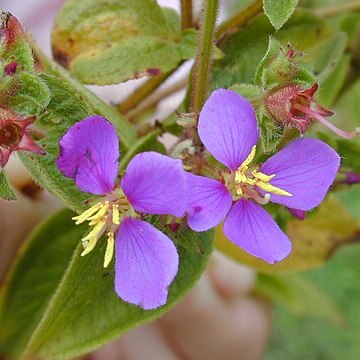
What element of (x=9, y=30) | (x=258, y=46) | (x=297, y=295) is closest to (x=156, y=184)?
(x=9, y=30)

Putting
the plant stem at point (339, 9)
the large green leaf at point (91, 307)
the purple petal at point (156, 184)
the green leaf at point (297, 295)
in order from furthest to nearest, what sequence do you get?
the green leaf at point (297, 295)
the plant stem at point (339, 9)
the large green leaf at point (91, 307)
the purple petal at point (156, 184)

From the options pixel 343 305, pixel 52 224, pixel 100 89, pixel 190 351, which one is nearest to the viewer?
pixel 52 224

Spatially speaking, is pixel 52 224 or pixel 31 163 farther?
pixel 52 224

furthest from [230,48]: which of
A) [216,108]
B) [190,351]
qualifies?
[190,351]

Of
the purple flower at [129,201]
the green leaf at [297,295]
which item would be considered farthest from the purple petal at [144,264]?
the green leaf at [297,295]

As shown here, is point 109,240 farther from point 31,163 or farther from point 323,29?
point 323,29

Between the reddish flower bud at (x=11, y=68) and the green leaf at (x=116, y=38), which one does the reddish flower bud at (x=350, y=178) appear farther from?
the reddish flower bud at (x=11, y=68)

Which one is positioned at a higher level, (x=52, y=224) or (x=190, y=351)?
(x=52, y=224)

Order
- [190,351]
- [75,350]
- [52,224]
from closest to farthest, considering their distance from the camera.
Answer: [75,350] < [52,224] < [190,351]
